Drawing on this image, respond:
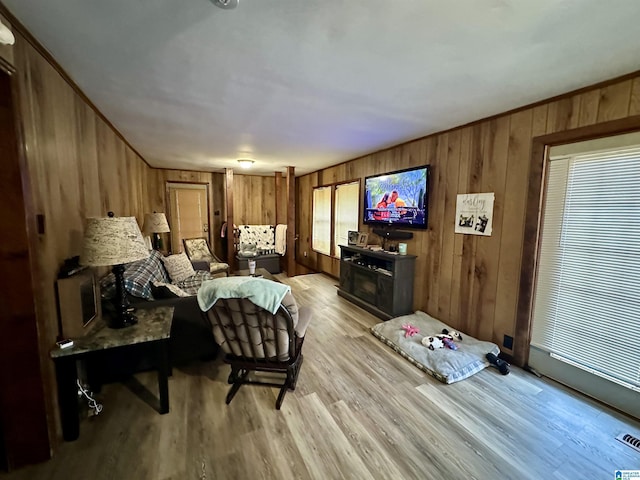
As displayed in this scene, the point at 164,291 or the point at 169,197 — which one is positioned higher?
the point at 169,197

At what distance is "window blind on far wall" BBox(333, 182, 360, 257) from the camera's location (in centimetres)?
470

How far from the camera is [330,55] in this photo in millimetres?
1567

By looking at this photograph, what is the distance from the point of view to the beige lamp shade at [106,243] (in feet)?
5.24

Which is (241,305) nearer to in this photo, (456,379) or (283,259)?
(456,379)

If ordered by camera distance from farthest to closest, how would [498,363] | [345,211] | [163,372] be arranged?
[345,211] < [498,363] < [163,372]

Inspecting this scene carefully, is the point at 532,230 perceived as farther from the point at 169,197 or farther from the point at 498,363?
the point at 169,197

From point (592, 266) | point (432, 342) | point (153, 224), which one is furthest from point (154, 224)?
point (592, 266)

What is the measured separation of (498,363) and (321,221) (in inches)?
164

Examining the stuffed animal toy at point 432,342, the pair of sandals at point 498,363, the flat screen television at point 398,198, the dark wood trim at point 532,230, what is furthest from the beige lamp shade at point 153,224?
the dark wood trim at point 532,230

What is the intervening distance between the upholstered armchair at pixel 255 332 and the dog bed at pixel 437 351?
1226mm

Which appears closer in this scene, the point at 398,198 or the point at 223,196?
the point at 398,198

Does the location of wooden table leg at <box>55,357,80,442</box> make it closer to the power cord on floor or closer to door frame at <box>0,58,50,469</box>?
door frame at <box>0,58,50,469</box>

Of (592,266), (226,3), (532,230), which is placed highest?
(226,3)

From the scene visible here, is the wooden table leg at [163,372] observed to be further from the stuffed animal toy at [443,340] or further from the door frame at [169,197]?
the door frame at [169,197]
